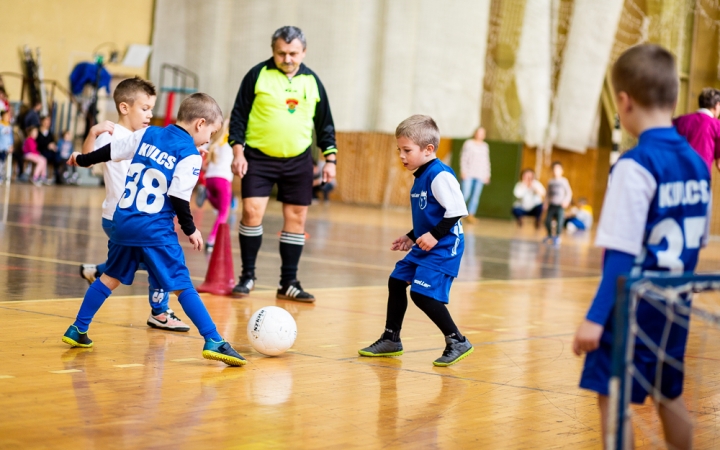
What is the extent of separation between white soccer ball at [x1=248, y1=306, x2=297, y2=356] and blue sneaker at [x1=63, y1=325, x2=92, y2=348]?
84cm

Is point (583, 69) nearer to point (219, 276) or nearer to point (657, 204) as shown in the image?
point (219, 276)

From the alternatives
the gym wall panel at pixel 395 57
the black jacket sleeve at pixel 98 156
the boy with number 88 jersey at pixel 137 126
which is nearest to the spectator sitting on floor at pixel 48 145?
the gym wall panel at pixel 395 57

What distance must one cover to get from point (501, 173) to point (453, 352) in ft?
64.4

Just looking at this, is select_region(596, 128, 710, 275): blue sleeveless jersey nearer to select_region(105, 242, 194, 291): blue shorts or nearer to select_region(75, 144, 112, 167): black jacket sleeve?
select_region(105, 242, 194, 291): blue shorts

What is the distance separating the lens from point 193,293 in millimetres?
4629

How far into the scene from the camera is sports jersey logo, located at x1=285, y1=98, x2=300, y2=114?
723cm

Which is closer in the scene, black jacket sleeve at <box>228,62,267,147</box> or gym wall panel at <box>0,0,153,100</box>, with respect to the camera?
black jacket sleeve at <box>228,62,267,147</box>

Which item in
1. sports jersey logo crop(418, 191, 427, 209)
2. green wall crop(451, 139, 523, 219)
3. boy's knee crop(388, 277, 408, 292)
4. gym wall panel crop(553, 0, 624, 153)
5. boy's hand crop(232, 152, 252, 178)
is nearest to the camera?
sports jersey logo crop(418, 191, 427, 209)

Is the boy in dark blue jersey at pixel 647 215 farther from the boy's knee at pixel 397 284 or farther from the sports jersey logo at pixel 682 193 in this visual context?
the boy's knee at pixel 397 284

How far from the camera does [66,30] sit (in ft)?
81.9

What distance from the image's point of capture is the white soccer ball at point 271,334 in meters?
4.84

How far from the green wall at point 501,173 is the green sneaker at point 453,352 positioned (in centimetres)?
1911

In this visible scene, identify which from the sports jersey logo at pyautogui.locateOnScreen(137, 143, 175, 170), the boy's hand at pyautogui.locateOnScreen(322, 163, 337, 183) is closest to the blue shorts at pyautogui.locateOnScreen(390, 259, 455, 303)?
the sports jersey logo at pyautogui.locateOnScreen(137, 143, 175, 170)

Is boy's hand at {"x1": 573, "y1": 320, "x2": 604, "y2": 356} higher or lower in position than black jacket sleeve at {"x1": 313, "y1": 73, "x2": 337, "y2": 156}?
lower
